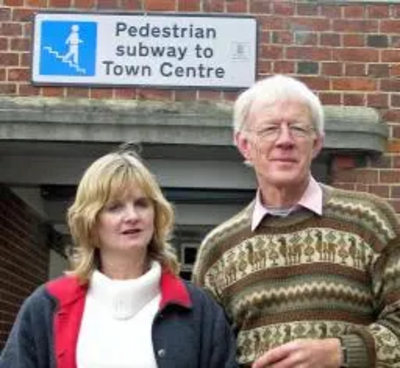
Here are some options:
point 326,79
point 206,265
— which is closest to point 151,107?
point 326,79

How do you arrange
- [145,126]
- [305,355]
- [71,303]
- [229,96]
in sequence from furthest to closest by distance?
[229,96] → [145,126] → [71,303] → [305,355]

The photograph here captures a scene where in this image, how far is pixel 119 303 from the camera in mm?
2865

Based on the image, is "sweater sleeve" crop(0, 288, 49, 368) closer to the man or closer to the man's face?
the man

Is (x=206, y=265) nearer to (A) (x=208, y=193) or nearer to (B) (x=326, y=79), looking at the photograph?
(B) (x=326, y=79)

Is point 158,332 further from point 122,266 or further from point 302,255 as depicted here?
point 302,255

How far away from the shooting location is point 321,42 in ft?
18.6

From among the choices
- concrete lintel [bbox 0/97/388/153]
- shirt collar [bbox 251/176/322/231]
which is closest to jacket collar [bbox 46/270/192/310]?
shirt collar [bbox 251/176/322/231]

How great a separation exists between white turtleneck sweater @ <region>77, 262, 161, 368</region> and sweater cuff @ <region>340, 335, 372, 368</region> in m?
0.54

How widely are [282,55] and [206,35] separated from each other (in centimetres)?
45

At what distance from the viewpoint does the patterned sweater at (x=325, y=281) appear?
2.79 m

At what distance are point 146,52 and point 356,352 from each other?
325cm

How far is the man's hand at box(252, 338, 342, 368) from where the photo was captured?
2.64 meters

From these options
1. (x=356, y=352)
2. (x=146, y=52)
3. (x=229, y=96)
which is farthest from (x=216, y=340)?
(x=146, y=52)

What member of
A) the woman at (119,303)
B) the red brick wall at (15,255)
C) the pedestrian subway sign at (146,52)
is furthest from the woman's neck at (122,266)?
the red brick wall at (15,255)
